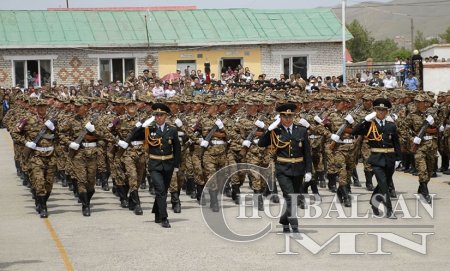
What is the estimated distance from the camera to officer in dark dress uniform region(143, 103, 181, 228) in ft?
54.3

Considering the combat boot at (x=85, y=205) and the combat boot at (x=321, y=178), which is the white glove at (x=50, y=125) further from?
the combat boot at (x=321, y=178)

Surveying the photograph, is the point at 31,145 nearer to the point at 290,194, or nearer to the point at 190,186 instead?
the point at 190,186

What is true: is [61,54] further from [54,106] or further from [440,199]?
[440,199]

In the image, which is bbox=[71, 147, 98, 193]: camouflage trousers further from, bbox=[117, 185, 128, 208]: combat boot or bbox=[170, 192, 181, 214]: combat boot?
bbox=[170, 192, 181, 214]: combat boot

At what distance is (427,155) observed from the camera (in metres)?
18.6

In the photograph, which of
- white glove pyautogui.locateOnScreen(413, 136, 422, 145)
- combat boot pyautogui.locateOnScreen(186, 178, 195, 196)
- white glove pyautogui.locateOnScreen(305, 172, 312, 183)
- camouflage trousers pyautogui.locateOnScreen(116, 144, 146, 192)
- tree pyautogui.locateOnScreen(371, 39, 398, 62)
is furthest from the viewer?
tree pyautogui.locateOnScreen(371, 39, 398, 62)

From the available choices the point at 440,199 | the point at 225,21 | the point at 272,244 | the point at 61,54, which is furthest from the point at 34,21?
the point at 272,244

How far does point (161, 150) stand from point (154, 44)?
28.9 metres

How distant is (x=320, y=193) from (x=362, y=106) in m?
1.98

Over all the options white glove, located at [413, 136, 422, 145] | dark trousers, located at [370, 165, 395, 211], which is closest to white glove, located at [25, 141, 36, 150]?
dark trousers, located at [370, 165, 395, 211]

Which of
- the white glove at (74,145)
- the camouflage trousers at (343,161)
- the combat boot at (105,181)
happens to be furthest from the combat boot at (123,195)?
the camouflage trousers at (343,161)

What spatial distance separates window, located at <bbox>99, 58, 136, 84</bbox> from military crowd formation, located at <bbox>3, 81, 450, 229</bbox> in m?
23.4

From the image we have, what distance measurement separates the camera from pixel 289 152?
15.4m

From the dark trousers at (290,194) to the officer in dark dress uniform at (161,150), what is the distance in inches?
80.4
